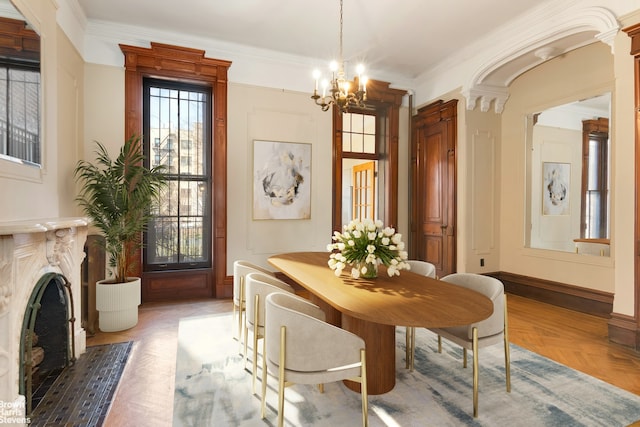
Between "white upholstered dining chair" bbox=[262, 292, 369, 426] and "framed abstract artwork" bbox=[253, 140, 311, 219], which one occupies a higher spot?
"framed abstract artwork" bbox=[253, 140, 311, 219]

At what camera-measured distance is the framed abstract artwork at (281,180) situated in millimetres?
4910

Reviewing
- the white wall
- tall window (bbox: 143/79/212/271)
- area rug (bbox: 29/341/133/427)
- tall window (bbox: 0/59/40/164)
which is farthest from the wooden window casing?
the white wall

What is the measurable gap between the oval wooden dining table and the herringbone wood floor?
4.00 ft

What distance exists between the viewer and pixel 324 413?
2.06 m

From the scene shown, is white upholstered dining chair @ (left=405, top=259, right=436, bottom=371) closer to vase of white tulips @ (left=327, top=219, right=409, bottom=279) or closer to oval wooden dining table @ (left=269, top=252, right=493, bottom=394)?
oval wooden dining table @ (left=269, top=252, right=493, bottom=394)

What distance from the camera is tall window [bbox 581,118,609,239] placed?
391cm

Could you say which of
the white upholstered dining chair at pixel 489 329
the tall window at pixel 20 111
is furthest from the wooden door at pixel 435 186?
the tall window at pixel 20 111

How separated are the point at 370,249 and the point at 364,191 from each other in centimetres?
419

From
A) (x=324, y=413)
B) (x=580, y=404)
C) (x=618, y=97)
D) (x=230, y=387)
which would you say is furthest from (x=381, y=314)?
(x=618, y=97)

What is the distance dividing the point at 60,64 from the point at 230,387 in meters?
3.41

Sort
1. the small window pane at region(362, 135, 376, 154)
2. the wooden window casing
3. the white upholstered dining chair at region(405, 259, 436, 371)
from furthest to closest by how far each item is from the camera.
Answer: the small window pane at region(362, 135, 376, 154) < the wooden window casing < the white upholstered dining chair at region(405, 259, 436, 371)

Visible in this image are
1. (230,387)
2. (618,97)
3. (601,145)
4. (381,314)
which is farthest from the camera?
(601,145)

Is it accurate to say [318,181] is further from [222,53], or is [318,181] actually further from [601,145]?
[601,145]

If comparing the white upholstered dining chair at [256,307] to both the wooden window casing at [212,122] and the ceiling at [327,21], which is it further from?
the ceiling at [327,21]
